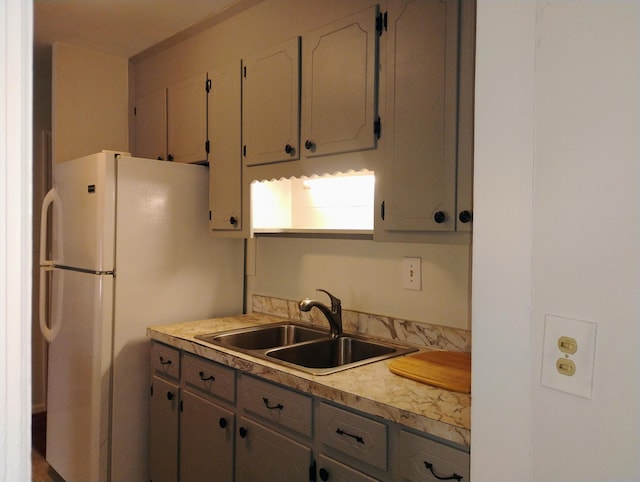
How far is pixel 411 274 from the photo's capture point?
2.06m

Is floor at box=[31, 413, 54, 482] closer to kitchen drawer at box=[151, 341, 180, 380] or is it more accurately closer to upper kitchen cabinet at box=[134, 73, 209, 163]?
kitchen drawer at box=[151, 341, 180, 380]

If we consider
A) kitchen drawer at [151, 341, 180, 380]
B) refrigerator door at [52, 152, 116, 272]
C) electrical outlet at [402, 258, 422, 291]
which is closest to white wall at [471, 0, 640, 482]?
electrical outlet at [402, 258, 422, 291]

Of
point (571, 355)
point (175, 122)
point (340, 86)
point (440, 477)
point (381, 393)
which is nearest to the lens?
point (571, 355)

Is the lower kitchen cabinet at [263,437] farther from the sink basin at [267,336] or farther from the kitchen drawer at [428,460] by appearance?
the sink basin at [267,336]

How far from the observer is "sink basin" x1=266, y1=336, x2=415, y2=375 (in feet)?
6.65

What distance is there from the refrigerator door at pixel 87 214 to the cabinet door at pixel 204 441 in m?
0.79

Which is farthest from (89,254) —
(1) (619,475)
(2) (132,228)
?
(1) (619,475)

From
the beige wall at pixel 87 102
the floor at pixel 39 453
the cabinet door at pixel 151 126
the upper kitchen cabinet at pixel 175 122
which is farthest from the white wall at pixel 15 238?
the beige wall at pixel 87 102

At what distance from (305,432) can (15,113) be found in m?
1.41

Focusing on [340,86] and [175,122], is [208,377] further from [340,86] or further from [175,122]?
[175,122]

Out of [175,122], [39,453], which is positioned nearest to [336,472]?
[175,122]

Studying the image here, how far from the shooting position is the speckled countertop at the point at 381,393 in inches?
50.1

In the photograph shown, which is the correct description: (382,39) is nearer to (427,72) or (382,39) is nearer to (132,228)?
(427,72)

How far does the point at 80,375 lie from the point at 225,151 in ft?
4.36
